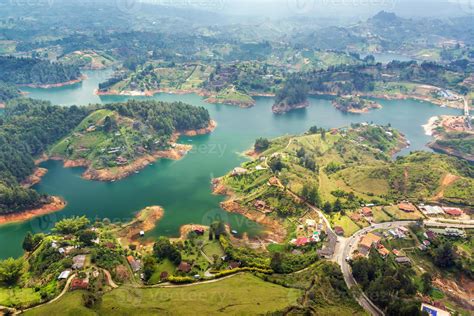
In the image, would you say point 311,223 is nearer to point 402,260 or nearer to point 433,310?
point 402,260

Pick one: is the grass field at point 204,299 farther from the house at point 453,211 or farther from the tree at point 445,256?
the house at point 453,211

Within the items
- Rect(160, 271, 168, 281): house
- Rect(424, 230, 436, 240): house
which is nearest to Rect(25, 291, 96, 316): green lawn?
Rect(160, 271, 168, 281): house

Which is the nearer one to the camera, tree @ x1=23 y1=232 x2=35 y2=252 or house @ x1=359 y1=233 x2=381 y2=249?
tree @ x1=23 y1=232 x2=35 y2=252

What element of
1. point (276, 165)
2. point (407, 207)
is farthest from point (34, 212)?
point (407, 207)

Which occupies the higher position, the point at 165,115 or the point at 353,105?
the point at 165,115

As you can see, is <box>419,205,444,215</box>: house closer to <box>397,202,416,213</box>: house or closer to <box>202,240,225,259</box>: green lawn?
<box>397,202,416,213</box>: house

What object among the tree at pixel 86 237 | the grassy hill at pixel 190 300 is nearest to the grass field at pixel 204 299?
the grassy hill at pixel 190 300
